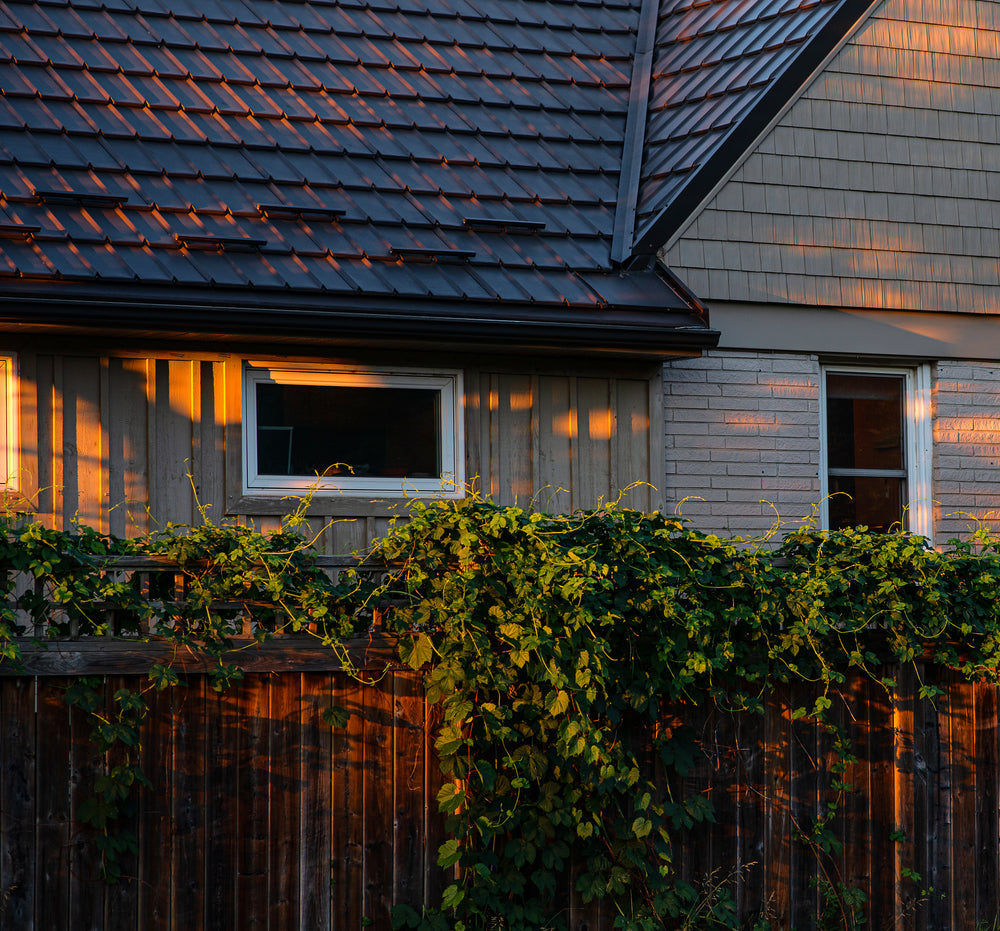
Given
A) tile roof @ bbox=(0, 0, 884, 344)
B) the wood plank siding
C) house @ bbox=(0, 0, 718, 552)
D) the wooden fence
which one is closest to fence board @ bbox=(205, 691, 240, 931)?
the wooden fence

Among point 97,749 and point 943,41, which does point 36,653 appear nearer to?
point 97,749

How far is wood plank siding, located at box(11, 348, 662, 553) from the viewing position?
6961 millimetres

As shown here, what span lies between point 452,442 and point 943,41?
15.0 ft

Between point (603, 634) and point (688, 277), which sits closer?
point (603, 634)

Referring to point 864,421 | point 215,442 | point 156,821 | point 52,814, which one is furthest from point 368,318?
point 864,421

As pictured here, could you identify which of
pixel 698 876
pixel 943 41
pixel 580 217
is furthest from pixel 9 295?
pixel 943 41

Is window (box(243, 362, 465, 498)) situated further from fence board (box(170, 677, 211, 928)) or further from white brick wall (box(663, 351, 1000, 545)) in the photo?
fence board (box(170, 677, 211, 928))

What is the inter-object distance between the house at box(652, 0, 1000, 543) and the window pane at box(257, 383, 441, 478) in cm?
158

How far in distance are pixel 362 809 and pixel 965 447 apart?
5.22m

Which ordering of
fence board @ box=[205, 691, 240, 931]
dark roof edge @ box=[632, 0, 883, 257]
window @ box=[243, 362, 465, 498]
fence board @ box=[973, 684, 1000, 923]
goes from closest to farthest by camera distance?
fence board @ box=[205, 691, 240, 931] → fence board @ box=[973, 684, 1000, 923] → window @ box=[243, 362, 465, 498] → dark roof edge @ box=[632, 0, 883, 257]

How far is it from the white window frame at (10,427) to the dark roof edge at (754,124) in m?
3.81

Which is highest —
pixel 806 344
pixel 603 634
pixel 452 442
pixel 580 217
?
pixel 580 217

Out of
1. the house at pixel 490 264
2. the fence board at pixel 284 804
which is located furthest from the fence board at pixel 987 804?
the fence board at pixel 284 804

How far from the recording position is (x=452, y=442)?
24.9 feet
